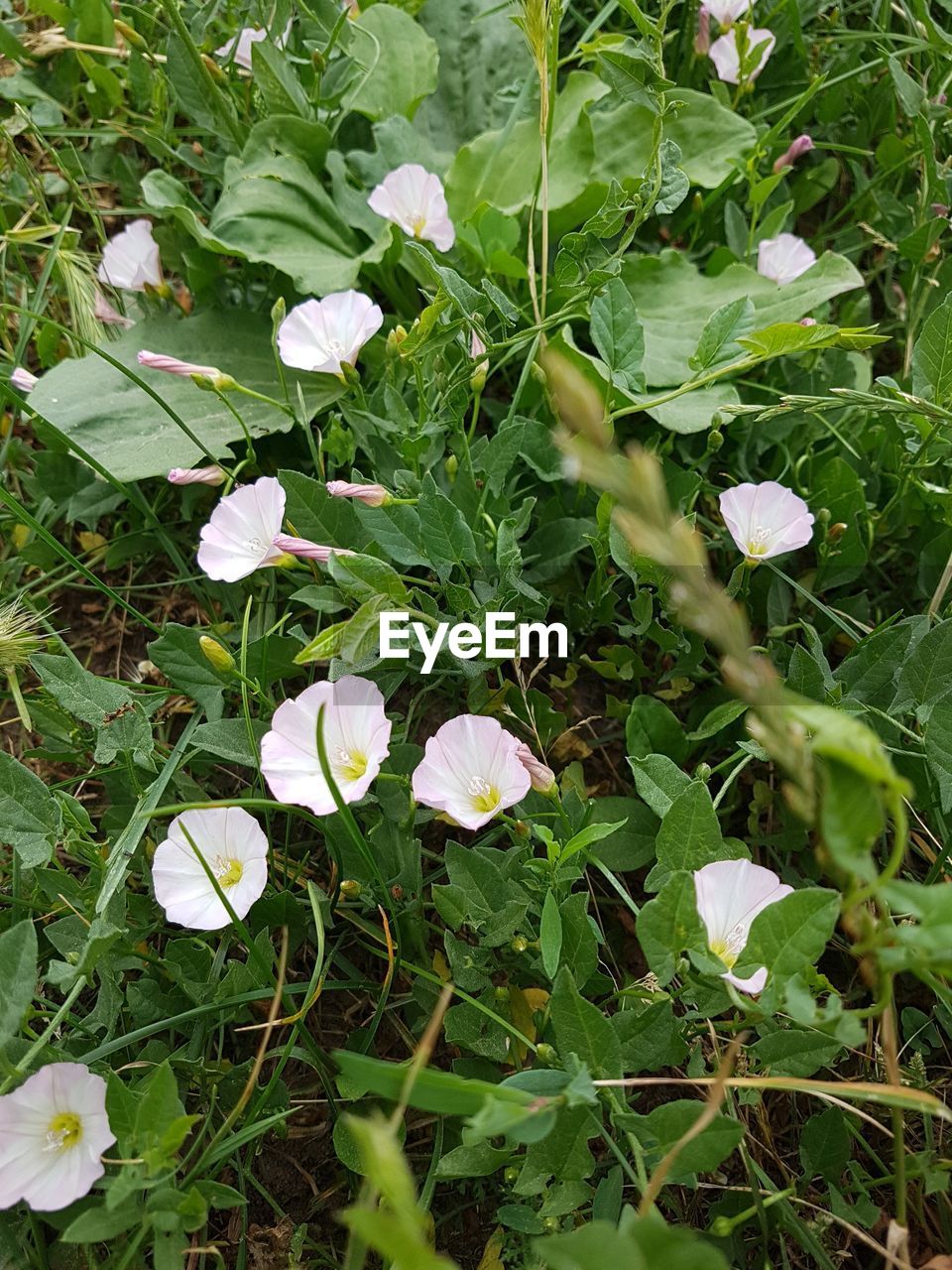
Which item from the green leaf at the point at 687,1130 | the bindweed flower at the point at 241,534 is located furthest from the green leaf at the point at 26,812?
the green leaf at the point at 687,1130

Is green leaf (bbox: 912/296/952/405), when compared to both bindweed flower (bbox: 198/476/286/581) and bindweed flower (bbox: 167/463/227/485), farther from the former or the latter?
bindweed flower (bbox: 167/463/227/485)

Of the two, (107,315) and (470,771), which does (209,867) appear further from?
(107,315)

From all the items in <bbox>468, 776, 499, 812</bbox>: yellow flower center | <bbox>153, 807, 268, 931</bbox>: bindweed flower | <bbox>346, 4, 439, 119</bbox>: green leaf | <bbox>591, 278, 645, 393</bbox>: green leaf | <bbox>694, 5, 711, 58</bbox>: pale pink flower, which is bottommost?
<bbox>153, 807, 268, 931</bbox>: bindweed flower

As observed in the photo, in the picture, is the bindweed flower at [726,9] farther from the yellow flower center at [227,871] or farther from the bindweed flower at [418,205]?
the yellow flower center at [227,871]

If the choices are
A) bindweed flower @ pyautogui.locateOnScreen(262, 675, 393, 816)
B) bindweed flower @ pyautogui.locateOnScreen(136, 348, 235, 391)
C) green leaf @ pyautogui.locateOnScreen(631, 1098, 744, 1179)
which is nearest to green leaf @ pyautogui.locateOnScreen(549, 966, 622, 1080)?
green leaf @ pyautogui.locateOnScreen(631, 1098, 744, 1179)

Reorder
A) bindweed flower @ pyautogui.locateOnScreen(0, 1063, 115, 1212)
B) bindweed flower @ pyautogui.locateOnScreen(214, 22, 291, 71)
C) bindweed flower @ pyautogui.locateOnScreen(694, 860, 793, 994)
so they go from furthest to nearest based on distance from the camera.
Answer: bindweed flower @ pyautogui.locateOnScreen(214, 22, 291, 71)
bindweed flower @ pyautogui.locateOnScreen(694, 860, 793, 994)
bindweed flower @ pyautogui.locateOnScreen(0, 1063, 115, 1212)

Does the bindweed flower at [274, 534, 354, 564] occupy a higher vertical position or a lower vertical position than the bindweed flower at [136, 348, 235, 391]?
lower

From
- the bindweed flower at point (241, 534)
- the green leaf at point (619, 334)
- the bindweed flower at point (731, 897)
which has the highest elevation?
the green leaf at point (619, 334)

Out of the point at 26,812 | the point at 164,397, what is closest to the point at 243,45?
the point at 164,397
